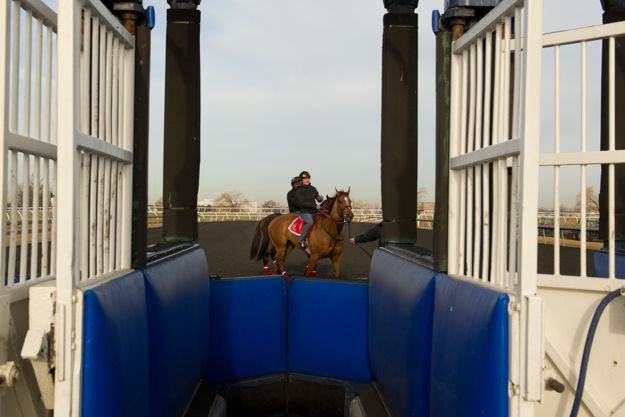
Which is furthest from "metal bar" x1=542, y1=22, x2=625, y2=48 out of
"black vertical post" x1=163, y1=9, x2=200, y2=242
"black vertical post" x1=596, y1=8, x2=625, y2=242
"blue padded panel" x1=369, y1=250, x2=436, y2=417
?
"black vertical post" x1=163, y1=9, x2=200, y2=242

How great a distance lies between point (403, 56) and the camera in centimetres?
446

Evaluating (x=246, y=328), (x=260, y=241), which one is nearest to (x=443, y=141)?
(x=246, y=328)

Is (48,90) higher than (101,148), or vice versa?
(48,90)

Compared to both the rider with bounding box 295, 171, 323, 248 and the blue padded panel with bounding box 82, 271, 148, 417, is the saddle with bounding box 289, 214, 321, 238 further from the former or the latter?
the blue padded panel with bounding box 82, 271, 148, 417

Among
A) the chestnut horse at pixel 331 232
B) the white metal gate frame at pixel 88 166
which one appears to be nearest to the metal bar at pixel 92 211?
the white metal gate frame at pixel 88 166

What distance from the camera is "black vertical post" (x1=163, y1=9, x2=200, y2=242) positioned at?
430 cm

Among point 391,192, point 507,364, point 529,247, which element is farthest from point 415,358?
point 391,192

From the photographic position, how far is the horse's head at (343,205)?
7539 millimetres

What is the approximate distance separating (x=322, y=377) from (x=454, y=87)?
2.84m

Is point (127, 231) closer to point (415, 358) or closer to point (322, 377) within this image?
point (415, 358)

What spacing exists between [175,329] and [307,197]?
6.18 metres

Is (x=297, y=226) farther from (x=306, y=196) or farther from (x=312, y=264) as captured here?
(x=312, y=264)

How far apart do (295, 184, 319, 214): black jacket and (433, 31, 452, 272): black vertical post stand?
6.27 meters

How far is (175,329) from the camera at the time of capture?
2.69 metres
